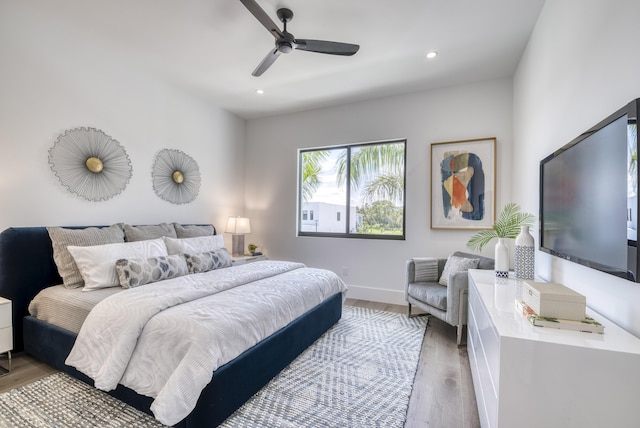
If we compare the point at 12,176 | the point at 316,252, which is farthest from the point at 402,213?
the point at 12,176

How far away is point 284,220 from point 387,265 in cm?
175

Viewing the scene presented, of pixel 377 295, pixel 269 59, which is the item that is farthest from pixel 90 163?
pixel 377 295

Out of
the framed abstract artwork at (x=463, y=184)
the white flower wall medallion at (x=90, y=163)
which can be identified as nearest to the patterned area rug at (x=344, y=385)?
the framed abstract artwork at (x=463, y=184)

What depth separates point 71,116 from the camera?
282 centimetres

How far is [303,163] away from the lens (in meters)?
4.75

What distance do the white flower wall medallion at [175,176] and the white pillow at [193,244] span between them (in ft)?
2.53

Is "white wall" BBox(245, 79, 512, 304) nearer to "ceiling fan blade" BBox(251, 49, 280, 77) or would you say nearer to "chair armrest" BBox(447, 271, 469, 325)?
"chair armrest" BBox(447, 271, 469, 325)

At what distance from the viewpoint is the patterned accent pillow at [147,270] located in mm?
2391

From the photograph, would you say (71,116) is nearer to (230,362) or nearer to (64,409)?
(64,409)

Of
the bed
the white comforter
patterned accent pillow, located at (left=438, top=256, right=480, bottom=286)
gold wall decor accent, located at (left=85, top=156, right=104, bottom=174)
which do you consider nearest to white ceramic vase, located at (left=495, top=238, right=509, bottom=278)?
patterned accent pillow, located at (left=438, top=256, right=480, bottom=286)

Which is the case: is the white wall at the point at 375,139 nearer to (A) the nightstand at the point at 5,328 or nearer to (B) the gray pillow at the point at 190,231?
(B) the gray pillow at the point at 190,231

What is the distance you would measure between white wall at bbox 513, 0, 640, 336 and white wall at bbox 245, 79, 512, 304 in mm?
598

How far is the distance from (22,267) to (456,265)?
12.9 feet

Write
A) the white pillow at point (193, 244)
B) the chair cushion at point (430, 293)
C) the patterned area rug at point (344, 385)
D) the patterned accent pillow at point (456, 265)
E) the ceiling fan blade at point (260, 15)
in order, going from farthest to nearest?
the white pillow at point (193, 244) → the patterned accent pillow at point (456, 265) → the chair cushion at point (430, 293) → the ceiling fan blade at point (260, 15) → the patterned area rug at point (344, 385)
